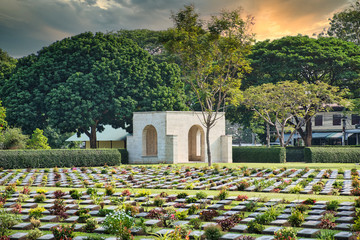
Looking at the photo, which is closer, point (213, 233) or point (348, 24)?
point (213, 233)

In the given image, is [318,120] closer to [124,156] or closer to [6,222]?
[124,156]

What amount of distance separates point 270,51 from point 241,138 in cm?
6116

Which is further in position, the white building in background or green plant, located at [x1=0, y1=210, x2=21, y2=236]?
the white building in background

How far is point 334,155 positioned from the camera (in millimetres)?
35219

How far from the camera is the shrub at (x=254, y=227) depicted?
9180 mm

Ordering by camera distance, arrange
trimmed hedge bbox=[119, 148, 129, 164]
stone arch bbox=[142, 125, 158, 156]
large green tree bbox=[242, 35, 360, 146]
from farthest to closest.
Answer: large green tree bbox=[242, 35, 360, 146] < stone arch bbox=[142, 125, 158, 156] < trimmed hedge bbox=[119, 148, 129, 164]

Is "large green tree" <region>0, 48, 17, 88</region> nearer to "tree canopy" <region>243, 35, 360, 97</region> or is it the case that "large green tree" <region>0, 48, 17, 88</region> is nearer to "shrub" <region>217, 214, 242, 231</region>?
"tree canopy" <region>243, 35, 360, 97</region>

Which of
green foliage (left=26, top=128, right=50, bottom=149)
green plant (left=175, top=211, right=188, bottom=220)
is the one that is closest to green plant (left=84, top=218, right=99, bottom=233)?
green plant (left=175, top=211, right=188, bottom=220)

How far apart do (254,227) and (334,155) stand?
28212mm

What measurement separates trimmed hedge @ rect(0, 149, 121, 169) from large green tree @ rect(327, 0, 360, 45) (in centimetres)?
3675

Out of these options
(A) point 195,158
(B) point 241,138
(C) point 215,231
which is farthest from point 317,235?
(B) point 241,138

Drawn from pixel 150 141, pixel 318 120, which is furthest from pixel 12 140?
pixel 318 120

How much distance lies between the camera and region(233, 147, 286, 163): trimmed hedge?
3634 centimetres

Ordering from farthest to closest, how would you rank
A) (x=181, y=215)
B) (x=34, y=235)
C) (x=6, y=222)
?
(x=181, y=215)
(x=6, y=222)
(x=34, y=235)
